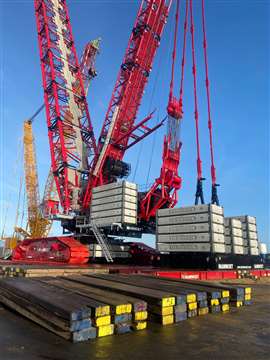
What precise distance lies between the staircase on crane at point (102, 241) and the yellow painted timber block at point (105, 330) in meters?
17.3

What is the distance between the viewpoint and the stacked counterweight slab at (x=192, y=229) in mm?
18375

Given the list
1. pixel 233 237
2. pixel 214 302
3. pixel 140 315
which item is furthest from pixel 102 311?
pixel 233 237

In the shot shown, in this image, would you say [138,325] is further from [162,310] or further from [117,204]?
[117,204]

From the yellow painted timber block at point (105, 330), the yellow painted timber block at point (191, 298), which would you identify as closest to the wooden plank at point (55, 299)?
the yellow painted timber block at point (105, 330)

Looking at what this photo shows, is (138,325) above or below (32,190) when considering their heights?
below

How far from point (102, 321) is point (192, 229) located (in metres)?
13.9

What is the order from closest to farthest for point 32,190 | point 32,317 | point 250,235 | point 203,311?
1. point 32,317
2. point 203,311
3. point 250,235
4. point 32,190

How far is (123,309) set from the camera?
6156 mm

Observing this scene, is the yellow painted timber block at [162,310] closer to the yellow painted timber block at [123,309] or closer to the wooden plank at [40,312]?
the yellow painted timber block at [123,309]

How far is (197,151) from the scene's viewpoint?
24578 millimetres

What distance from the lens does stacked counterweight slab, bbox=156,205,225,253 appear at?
1838 centimetres

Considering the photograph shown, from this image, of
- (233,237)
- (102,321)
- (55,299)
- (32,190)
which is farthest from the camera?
(32,190)

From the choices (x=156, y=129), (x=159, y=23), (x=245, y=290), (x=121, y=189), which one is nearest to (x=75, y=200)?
(x=121, y=189)

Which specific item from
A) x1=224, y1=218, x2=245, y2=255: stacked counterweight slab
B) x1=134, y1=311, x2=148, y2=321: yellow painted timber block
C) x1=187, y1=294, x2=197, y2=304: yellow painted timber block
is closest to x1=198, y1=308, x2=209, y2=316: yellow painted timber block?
x1=187, y1=294, x2=197, y2=304: yellow painted timber block
